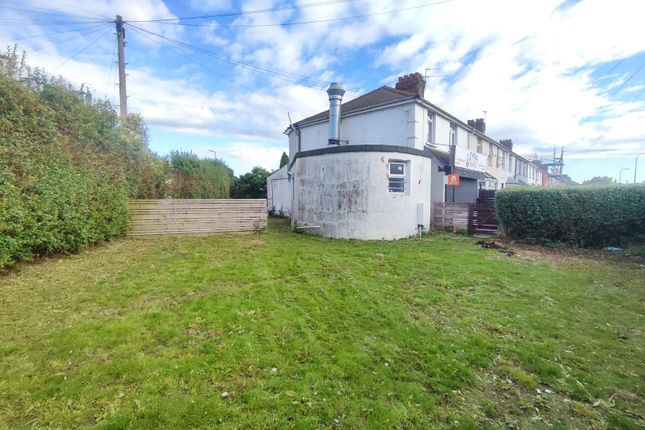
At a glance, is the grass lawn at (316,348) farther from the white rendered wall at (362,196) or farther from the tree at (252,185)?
the tree at (252,185)

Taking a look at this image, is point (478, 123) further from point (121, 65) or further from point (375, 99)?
point (121, 65)

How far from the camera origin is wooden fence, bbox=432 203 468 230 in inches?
481

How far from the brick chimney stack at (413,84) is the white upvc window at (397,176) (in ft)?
21.5

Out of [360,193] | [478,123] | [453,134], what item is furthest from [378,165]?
[478,123]

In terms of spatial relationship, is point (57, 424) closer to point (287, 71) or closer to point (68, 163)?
point (68, 163)

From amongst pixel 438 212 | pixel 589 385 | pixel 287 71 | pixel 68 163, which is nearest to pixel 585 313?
pixel 589 385

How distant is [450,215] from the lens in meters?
12.6

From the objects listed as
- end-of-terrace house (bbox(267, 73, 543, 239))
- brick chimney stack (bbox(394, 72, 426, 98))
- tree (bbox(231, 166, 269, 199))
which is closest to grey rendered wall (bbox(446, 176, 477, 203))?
end-of-terrace house (bbox(267, 73, 543, 239))

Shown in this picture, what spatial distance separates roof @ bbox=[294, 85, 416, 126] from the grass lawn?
10.5 metres

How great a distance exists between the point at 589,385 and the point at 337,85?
45.5 feet

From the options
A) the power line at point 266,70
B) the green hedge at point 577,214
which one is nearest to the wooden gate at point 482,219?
the green hedge at point 577,214

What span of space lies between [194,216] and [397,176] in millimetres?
7268

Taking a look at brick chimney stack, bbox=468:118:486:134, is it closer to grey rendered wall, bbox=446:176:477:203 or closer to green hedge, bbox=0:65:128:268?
grey rendered wall, bbox=446:176:477:203

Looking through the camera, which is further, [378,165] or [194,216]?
[194,216]
